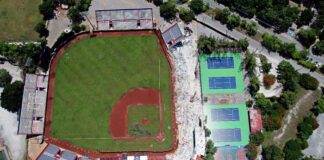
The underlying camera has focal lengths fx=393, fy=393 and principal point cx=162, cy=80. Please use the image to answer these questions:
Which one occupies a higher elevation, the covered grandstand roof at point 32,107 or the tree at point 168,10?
the tree at point 168,10

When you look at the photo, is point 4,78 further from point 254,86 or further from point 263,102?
point 263,102

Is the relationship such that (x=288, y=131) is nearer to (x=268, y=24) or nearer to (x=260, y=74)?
(x=260, y=74)

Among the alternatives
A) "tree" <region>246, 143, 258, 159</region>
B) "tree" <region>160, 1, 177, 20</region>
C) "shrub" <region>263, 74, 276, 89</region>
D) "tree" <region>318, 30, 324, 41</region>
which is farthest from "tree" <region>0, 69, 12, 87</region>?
"tree" <region>318, 30, 324, 41</region>

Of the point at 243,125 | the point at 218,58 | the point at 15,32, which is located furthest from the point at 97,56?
the point at 243,125

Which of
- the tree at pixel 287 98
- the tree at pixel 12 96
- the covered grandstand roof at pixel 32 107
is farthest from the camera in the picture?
the tree at pixel 287 98

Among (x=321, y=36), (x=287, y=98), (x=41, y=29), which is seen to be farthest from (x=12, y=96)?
(x=321, y=36)

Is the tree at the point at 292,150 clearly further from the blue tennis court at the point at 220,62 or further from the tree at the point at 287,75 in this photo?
the blue tennis court at the point at 220,62

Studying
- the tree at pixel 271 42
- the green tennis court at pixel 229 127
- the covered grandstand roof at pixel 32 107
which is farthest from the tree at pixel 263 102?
the covered grandstand roof at pixel 32 107
